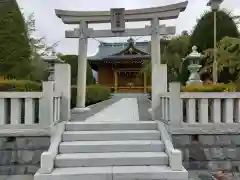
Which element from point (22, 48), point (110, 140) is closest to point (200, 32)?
point (22, 48)

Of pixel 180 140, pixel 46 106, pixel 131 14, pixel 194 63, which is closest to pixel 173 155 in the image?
pixel 180 140

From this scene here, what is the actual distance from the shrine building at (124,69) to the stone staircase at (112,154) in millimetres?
18246

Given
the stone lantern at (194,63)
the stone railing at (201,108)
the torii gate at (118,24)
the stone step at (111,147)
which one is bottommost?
the stone step at (111,147)

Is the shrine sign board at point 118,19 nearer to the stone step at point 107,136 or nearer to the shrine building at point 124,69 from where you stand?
the stone step at point 107,136

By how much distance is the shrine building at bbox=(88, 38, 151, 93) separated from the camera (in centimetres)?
2367

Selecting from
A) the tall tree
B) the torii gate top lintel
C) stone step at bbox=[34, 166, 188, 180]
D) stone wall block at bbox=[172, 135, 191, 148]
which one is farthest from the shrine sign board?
stone step at bbox=[34, 166, 188, 180]

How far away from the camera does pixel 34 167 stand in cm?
468

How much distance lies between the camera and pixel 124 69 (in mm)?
24656

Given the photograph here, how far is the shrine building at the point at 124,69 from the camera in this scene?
77.7 feet

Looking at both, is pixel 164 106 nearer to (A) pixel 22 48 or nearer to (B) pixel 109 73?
(A) pixel 22 48

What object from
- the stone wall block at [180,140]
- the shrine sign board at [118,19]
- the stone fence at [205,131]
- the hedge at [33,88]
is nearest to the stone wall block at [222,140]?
the stone fence at [205,131]

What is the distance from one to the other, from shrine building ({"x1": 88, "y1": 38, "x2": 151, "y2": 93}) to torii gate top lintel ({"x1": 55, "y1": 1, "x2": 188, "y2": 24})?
45.2 feet

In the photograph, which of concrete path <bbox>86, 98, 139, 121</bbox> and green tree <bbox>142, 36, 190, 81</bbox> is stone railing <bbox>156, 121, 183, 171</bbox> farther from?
green tree <bbox>142, 36, 190, 81</bbox>

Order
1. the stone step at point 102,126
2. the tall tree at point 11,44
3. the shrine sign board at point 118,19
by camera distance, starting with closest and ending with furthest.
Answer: the stone step at point 102,126 → the shrine sign board at point 118,19 → the tall tree at point 11,44
